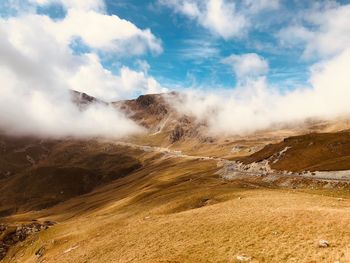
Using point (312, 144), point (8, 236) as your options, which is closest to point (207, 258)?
point (8, 236)

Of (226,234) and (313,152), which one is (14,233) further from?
(313,152)

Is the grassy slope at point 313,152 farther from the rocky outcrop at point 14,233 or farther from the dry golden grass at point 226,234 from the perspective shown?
the rocky outcrop at point 14,233

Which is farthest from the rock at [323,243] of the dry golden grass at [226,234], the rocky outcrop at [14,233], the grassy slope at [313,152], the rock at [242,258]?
the rocky outcrop at [14,233]

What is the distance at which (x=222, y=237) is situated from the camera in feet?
Result: 126

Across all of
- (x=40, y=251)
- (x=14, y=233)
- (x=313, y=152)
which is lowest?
(x=14, y=233)

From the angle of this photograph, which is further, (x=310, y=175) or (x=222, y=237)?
(x=310, y=175)

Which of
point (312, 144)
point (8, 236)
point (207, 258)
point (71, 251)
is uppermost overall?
point (312, 144)

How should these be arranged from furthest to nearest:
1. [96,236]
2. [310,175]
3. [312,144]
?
[312,144] < [310,175] < [96,236]

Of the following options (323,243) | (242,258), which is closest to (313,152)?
(323,243)

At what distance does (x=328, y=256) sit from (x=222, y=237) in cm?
1301

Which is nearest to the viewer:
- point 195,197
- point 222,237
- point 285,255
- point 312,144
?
point 285,255

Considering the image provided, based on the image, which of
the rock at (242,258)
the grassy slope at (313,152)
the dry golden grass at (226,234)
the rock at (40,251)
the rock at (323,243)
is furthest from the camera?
the grassy slope at (313,152)

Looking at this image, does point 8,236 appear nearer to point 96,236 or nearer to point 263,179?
point 96,236

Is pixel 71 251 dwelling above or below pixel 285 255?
below
